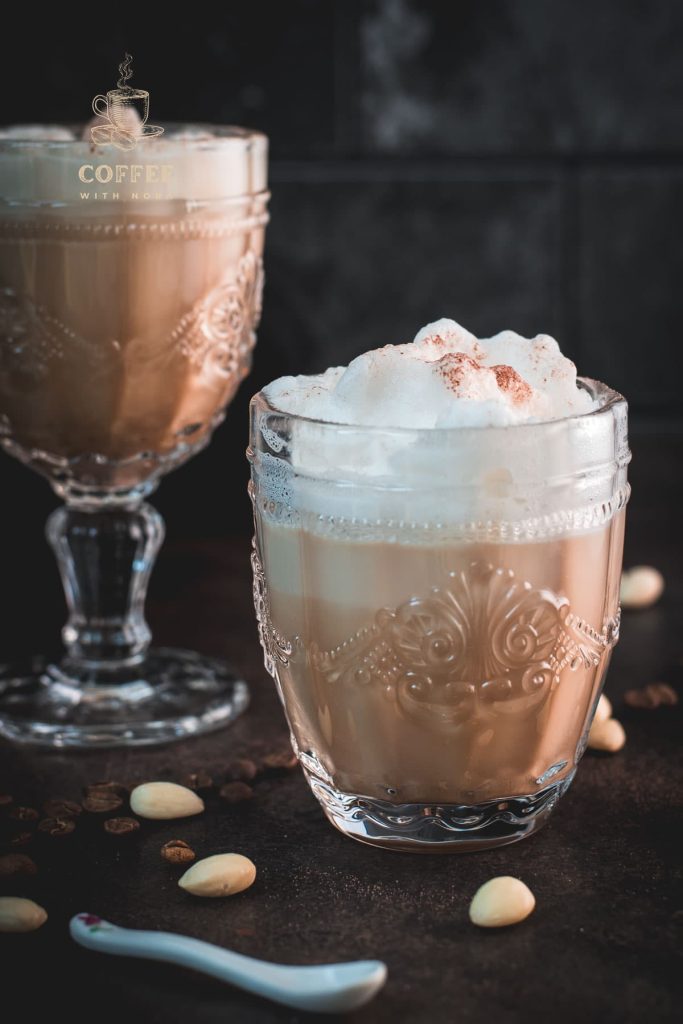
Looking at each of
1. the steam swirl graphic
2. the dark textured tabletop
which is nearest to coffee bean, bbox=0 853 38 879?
the dark textured tabletop

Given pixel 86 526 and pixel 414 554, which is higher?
pixel 414 554

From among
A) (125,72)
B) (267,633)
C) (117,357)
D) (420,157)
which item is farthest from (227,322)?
(420,157)

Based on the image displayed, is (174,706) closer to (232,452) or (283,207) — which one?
(232,452)

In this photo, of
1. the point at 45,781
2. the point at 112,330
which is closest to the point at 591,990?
the point at 45,781

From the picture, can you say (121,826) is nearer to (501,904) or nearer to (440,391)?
(501,904)

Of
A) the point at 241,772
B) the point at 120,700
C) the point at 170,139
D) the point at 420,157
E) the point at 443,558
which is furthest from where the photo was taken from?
the point at 420,157

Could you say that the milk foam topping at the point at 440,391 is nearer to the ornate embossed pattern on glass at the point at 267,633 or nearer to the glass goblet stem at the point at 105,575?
the ornate embossed pattern on glass at the point at 267,633
